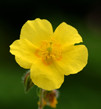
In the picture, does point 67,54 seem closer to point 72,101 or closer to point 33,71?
point 33,71

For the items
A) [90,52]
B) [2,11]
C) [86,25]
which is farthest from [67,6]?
[90,52]

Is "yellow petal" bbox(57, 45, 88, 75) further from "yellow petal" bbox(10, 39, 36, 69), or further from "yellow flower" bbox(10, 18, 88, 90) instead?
"yellow petal" bbox(10, 39, 36, 69)

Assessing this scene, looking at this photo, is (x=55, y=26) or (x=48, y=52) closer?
(x=48, y=52)

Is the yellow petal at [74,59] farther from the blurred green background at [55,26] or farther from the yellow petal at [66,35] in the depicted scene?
the blurred green background at [55,26]

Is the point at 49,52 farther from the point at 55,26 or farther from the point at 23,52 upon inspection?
the point at 55,26

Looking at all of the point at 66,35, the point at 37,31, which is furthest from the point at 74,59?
the point at 37,31

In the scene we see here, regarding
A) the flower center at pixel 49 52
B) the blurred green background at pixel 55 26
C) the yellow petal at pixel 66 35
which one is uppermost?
the yellow petal at pixel 66 35

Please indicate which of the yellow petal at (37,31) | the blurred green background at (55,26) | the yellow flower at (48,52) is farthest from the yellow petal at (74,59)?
the blurred green background at (55,26)

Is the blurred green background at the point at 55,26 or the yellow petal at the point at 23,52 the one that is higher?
the yellow petal at the point at 23,52
